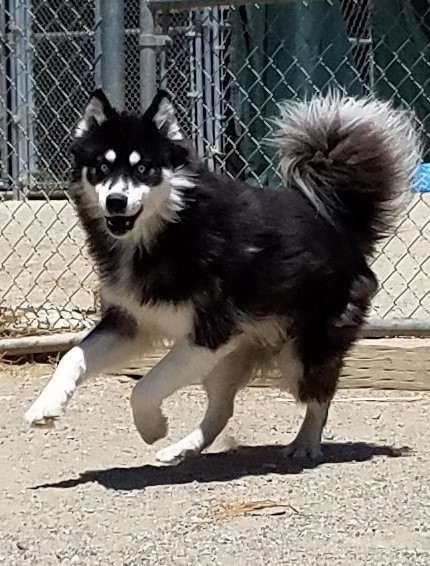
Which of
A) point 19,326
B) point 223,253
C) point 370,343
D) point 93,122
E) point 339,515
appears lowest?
point 19,326

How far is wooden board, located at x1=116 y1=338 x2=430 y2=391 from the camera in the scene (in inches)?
206

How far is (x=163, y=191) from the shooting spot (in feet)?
13.3

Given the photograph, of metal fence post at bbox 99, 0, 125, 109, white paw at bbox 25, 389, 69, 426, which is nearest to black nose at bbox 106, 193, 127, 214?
white paw at bbox 25, 389, 69, 426

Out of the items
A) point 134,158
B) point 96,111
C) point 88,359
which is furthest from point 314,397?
point 96,111

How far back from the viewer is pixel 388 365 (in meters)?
5.29

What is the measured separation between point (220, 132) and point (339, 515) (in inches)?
145

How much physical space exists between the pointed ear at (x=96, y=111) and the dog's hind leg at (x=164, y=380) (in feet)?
2.53

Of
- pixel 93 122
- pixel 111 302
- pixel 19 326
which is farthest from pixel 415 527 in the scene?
pixel 19 326

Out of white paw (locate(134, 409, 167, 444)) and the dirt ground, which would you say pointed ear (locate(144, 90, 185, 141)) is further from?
the dirt ground

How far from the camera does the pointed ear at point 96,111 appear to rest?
4121 millimetres

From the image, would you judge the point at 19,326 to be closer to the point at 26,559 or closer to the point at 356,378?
the point at 356,378

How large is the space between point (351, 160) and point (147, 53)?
1163 millimetres

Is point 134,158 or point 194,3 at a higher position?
point 194,3

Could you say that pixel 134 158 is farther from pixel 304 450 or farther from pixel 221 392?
pixel 304 450
